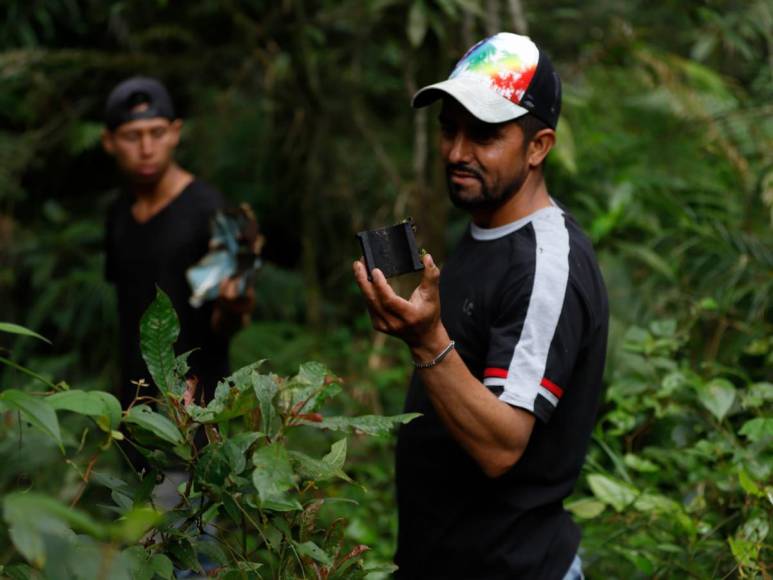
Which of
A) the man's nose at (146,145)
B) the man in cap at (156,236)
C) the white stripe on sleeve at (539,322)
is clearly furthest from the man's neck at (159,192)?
the white stripe on sleeve at (539,322)

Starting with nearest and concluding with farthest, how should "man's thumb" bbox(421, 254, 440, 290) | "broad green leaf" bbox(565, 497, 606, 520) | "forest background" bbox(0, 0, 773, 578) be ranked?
1. "man's thumb" bbox(421, 254, 440, 290)
2. "broad green leaf" bbox(565, 497, 606, 520)
3. "forest background" bbox(0, 0, 773, 578)

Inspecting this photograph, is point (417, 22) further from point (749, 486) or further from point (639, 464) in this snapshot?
point (749, 486)

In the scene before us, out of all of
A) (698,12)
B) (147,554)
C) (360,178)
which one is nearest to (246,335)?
(360,178)

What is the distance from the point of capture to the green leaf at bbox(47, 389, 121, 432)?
1.37 meters

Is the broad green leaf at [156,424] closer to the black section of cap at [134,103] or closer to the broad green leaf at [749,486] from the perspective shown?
the broad green leaf at [749,486]

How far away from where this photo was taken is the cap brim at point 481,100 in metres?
2.25

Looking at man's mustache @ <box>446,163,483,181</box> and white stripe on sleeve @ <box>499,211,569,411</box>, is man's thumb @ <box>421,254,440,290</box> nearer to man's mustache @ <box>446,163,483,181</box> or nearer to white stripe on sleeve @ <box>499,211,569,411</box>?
white stripe on sleeve @ <box>499,211,569,411</box>

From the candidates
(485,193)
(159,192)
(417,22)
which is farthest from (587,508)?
(417,22)

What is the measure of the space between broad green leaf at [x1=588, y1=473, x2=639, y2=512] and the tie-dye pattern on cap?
4.06 ft

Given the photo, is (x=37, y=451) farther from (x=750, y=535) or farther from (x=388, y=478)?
(x=750, y=535)

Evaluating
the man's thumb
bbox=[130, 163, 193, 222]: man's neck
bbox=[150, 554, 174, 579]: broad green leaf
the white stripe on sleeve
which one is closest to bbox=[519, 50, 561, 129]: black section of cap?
the white stripe on sleeve

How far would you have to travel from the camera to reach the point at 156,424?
1.39 m

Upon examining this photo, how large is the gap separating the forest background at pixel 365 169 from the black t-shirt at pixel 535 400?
103 cm

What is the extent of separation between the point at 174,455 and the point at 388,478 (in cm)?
312
